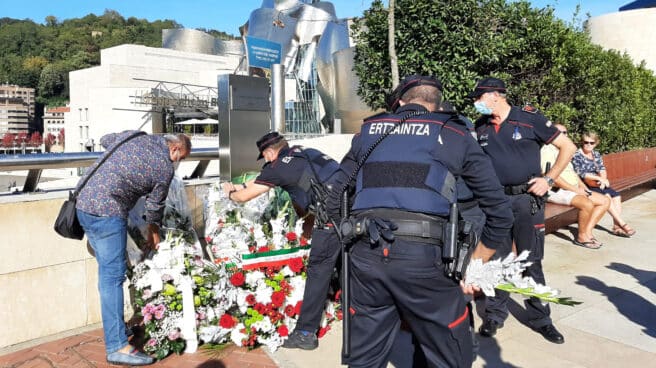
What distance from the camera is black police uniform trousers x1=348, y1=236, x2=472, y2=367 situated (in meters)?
2.35

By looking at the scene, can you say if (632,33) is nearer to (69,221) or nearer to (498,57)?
(498,57)

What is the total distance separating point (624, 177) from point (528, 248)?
8.78 metres

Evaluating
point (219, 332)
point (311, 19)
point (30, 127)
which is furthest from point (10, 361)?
point (30, 127)

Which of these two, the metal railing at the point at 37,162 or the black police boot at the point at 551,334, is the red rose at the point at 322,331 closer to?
the black police boot at the point at 551,334

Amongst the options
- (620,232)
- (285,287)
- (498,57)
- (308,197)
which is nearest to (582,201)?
(620,232)

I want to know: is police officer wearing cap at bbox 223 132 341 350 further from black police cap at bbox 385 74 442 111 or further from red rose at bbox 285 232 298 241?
black police cap at bbox 385 74 442 111

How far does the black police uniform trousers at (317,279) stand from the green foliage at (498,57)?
458cm

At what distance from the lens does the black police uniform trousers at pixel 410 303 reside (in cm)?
235

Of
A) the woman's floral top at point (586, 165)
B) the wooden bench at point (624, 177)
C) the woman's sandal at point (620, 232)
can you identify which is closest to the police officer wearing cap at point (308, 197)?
the wooden bench at point (624, 177)

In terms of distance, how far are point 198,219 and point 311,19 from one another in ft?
168

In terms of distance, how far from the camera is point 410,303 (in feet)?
7.78

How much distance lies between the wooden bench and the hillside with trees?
99976mm

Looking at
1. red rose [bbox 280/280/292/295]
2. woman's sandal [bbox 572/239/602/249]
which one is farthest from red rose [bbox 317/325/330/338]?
woman's sandal [bbox 572/239/602/249]

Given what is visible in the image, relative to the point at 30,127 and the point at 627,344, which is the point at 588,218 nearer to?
the point at 627,344
